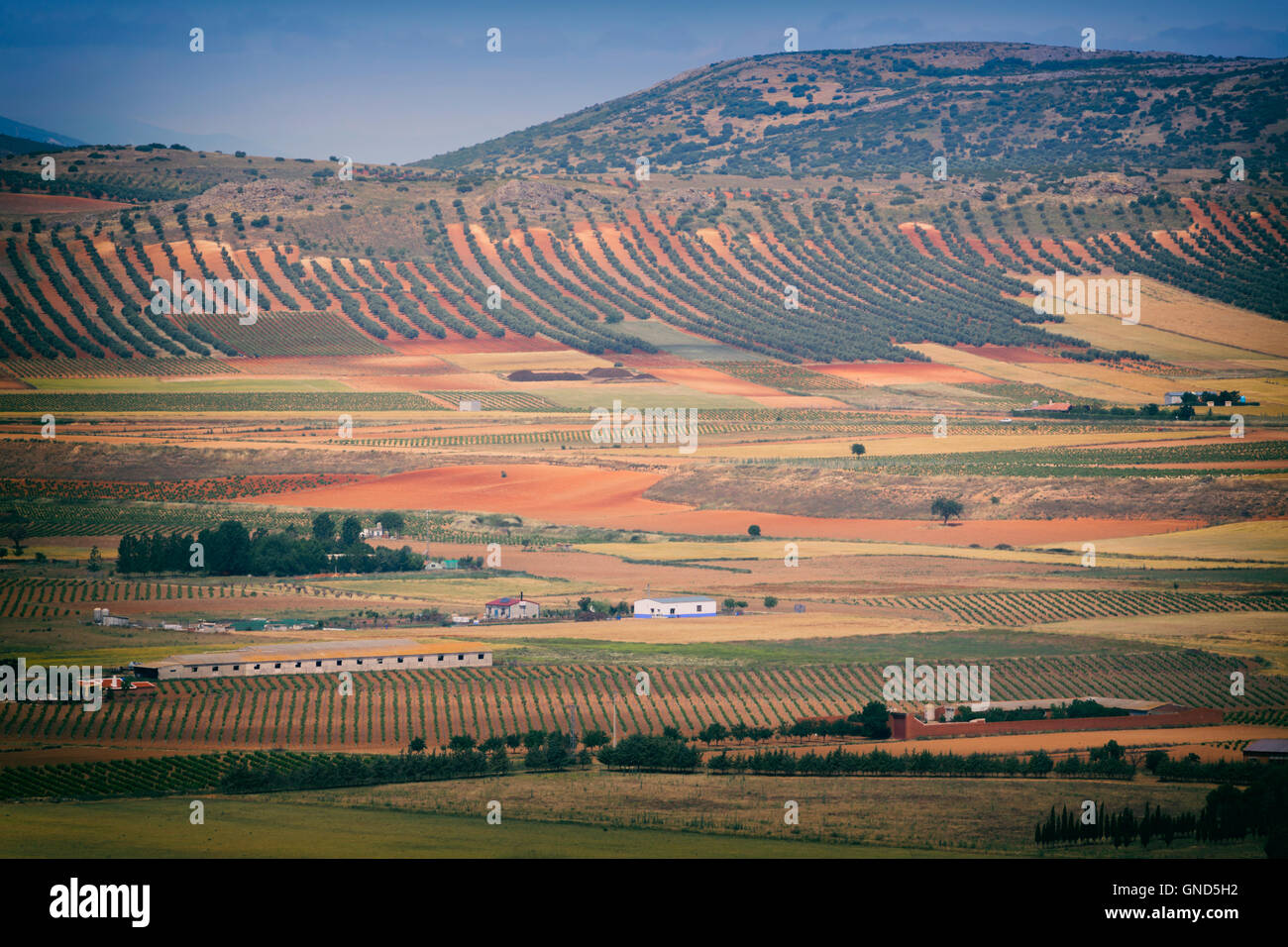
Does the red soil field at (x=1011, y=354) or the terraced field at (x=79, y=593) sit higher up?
the red soil field at (x=1011, y=354)

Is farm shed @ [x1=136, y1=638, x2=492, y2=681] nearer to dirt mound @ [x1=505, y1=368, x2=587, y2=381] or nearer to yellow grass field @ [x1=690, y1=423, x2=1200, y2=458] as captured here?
yellow grass field @ [x1=690, y1=423, x2=1200, y2=458]

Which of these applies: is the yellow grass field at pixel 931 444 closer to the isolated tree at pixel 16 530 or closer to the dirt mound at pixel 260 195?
the isolated tree at pixel 16 530

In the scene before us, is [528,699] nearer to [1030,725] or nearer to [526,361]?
[1030,725]

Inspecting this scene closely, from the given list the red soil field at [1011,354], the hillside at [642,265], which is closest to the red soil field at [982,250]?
the hillside at [642,265]

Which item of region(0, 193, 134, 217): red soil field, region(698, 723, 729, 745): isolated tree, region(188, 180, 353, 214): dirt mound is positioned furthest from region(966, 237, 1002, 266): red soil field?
region(698, 723, 729, 745): isolated tree
